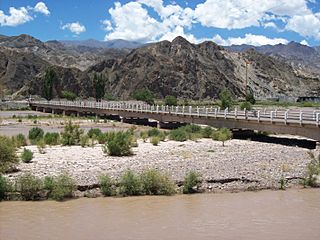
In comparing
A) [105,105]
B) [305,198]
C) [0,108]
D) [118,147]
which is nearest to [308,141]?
Result: [118,147]

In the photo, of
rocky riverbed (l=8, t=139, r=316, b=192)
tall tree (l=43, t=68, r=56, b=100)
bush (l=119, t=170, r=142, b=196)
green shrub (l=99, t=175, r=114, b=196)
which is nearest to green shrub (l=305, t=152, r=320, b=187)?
rocky riverbed (l=8, t=139, r=316, b=192)

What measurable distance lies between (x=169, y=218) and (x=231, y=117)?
2809 cm

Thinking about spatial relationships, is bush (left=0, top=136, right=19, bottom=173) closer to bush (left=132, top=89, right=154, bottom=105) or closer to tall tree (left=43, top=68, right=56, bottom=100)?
bush (left=132, top=89, right=154, bottom=105)

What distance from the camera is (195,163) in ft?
79.8

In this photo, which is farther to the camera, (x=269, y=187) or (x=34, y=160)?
(x=34, y=160)

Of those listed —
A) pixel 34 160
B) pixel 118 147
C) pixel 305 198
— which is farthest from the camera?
pixel 118 147

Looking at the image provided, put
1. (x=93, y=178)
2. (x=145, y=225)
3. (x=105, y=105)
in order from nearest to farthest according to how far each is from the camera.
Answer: (x=145, y=225) < (x=93, y=178) < (x=105, y=105)

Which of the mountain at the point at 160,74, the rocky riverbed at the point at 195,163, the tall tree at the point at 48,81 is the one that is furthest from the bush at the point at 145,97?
the rocky riverbed at the point at 195,163

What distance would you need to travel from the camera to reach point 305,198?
706 inches

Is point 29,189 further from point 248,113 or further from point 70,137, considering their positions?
point 248,113

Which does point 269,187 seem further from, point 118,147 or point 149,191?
point 118,147

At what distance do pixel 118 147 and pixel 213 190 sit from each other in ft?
30.4

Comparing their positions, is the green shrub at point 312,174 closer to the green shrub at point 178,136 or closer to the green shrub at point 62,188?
the green shrub at point 62,188

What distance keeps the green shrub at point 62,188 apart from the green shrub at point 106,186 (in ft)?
3.43
